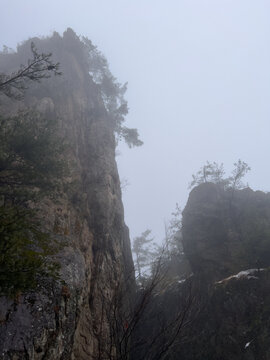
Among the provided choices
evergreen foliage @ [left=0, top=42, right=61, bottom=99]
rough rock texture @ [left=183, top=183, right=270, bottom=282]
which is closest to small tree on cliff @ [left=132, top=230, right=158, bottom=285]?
rough rock texture @ [left=183, top=183, right=270, bottom=282]

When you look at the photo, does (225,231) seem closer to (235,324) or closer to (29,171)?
(235,324)

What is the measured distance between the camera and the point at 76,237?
12.5 meters

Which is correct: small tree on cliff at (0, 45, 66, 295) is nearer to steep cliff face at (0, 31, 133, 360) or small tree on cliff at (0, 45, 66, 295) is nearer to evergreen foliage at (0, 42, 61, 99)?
evergreen foliage at (0, 42, 61, 99)

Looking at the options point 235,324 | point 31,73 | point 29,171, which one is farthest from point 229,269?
point 31,73

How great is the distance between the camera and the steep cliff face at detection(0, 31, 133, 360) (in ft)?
19.6

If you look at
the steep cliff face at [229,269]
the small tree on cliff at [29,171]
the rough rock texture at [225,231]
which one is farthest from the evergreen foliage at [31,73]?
the rough rock texture at [225,231]

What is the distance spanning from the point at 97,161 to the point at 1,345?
14095 mm

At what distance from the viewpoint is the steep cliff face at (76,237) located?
5969 mm

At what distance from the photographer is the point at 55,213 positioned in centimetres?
1188

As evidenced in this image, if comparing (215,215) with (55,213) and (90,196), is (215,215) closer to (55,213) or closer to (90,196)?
(90,196)

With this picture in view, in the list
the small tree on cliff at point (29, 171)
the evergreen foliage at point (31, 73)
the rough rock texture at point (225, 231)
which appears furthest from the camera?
the rough rock texture at point (225, 231)

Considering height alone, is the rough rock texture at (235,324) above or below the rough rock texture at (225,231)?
below

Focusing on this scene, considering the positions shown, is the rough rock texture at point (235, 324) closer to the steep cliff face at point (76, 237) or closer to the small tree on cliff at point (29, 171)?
the steep cliff face at point (76, 237)

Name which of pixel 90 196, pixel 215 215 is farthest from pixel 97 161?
pixel 215 215
